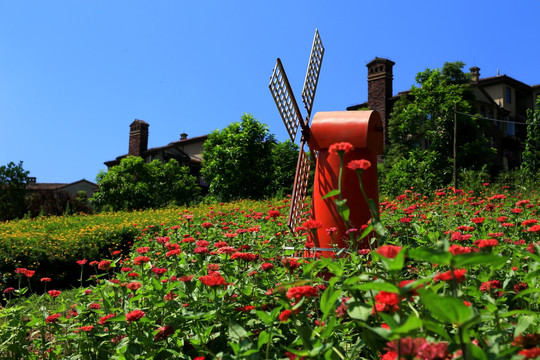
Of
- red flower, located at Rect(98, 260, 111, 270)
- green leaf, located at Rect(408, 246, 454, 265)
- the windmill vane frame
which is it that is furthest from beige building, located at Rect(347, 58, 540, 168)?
green leaf, located at Rect(408, 246, 454, 265)

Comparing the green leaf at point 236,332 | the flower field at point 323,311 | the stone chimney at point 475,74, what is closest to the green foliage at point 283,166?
the stone chimney at point 475,74

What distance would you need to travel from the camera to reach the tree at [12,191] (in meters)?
26.9

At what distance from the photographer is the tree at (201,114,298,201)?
29.4 meters

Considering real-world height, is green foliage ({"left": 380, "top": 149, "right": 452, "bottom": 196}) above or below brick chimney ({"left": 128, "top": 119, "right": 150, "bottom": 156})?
below

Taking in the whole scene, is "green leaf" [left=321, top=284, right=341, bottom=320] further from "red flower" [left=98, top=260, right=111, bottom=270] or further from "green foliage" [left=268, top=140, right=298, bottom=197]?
"green foliage" [left=268, top=140, right=298, bottom=197]

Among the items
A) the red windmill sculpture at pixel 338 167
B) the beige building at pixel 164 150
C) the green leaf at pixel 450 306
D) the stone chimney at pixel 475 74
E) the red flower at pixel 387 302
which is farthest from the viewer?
the beige building at pixel 164 150

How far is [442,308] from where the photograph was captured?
4.05ft

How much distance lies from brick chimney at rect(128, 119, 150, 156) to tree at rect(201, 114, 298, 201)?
14.5 m

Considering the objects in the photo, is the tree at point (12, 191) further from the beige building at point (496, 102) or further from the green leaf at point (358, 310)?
the green leaf at point (358, 310)

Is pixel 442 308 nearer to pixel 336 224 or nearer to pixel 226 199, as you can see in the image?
pixel 336 224

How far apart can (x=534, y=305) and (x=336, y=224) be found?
2.55 meters

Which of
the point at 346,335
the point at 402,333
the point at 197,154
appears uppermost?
the point at 197,154

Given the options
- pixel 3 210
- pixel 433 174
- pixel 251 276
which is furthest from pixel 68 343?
pixel 3 210

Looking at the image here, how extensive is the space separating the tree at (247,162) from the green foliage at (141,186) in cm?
411
